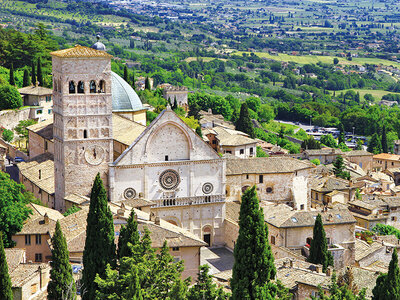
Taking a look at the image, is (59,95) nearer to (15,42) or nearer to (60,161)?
(60,161)

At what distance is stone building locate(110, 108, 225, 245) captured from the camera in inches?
2245

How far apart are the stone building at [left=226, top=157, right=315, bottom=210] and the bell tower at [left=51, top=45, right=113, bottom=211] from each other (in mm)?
11025

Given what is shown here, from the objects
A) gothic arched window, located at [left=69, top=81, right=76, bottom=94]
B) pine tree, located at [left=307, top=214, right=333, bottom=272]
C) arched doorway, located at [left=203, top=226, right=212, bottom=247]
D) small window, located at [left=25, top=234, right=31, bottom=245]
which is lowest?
arched doorway, located at [left=203, top=226, right=212, bottom=247]

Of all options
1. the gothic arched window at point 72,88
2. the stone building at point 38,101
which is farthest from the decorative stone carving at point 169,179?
the stone building at point 38,101

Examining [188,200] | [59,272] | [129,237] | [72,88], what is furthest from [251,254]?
[72,88]

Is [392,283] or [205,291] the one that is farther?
[392,283]

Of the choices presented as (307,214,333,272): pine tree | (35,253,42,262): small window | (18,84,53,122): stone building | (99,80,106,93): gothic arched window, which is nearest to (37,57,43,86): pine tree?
(18,84,53,122): stone building

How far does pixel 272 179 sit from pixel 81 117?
643 inches

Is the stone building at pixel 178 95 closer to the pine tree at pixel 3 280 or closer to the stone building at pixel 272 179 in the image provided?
the stone building at pixel 272 179

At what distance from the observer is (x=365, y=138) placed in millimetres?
146750

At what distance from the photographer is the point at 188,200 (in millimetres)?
58500

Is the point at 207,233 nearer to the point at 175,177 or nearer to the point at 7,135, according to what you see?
the point at 175,177

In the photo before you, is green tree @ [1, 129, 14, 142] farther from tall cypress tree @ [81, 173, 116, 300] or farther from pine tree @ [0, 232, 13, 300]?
pine tree @ [0, 232, 13, 300]

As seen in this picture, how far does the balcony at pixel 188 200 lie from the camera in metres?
57.9
